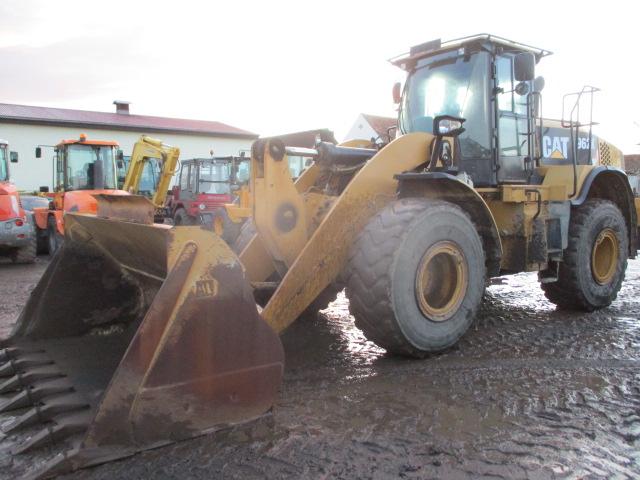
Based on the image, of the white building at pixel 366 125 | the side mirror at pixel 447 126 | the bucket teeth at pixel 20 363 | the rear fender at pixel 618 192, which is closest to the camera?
the bucket teeth at pixel 20 363

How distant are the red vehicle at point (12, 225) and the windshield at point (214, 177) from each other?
5863 millimetres

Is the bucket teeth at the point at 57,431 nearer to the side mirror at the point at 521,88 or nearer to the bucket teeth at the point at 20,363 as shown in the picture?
the bucket teeth at the point at 20,363

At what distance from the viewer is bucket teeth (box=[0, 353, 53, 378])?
3512mm

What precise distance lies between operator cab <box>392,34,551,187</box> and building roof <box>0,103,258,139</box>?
1173 inches

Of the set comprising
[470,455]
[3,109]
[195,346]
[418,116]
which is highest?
[3,109]

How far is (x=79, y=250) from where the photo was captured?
4.12m

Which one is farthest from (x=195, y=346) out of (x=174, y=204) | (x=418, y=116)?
(x=174, y=204)

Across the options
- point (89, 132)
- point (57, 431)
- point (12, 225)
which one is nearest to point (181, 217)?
point (12, 225)

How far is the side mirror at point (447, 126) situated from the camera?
424 centimetres

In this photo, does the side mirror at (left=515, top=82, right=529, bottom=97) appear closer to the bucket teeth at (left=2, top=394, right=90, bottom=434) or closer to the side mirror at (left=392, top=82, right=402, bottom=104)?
the side mirror at (left=392, top=82, right=402, bottom=104)

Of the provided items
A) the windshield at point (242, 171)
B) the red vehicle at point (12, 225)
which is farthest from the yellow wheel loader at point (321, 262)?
the windshield at point (242, 171)

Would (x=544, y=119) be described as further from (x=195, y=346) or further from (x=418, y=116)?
(x=195, y=346)

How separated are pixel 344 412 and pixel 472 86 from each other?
10.5 ft

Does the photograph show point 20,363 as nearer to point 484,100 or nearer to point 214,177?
point 484,100
